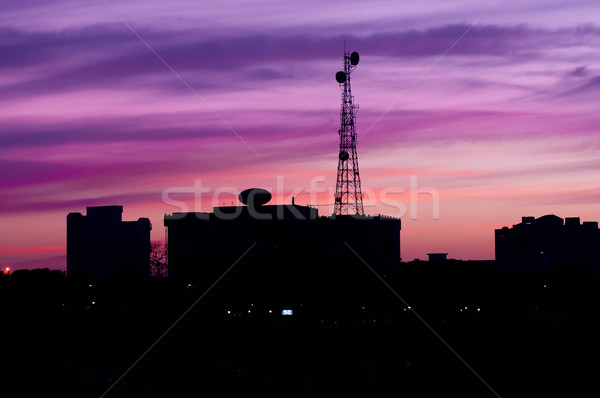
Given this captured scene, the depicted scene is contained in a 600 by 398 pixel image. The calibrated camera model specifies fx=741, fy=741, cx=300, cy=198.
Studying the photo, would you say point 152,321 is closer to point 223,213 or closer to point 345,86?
point 223,213

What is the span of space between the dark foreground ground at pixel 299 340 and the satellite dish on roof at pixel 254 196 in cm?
1316

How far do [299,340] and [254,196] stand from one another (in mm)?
37453

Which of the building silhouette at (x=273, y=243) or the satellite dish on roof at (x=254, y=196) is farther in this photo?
the building silhouette at (x=273, y=243)

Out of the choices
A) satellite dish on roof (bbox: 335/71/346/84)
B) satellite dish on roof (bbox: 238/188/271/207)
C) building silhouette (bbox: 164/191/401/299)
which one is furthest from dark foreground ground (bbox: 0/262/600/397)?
satellite dish on roof (bbox: 335/71/346/84)

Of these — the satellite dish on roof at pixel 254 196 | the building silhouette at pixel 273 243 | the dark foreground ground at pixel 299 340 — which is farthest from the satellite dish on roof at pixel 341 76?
the dark foreground ground at pixel 299 340

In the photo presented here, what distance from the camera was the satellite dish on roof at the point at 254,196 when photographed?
378 ft

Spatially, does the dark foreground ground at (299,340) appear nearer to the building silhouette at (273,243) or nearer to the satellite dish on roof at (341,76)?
the building silhouette at (273,243)

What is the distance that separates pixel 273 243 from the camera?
119m

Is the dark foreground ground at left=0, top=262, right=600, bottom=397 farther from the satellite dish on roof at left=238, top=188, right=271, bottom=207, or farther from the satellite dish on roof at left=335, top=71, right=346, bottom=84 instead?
the satellite dish on roof at left=335, top=71, right=346, bottom=84

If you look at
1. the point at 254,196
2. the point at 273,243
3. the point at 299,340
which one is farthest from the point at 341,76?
the point at 299,340

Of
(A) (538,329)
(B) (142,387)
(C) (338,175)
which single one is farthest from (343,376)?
(C) (338,175)

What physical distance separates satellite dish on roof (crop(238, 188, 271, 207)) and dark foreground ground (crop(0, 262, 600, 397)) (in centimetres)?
1316

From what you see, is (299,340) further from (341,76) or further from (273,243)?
(341,76)

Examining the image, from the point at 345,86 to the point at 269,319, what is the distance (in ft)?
115
